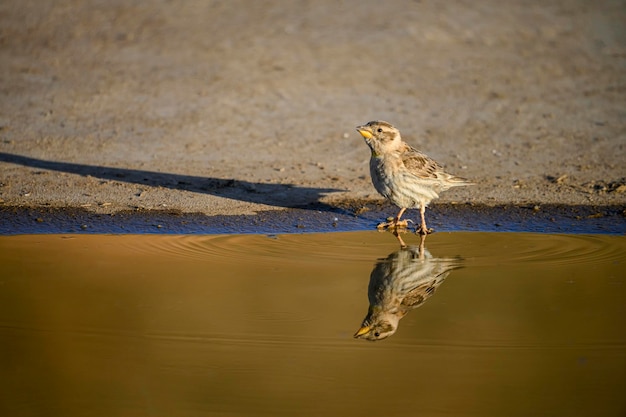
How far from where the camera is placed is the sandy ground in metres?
10.5

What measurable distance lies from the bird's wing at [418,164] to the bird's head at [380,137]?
0.49ft

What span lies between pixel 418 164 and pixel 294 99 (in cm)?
435

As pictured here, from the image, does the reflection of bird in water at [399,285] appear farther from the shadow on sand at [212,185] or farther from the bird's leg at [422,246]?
the shadow on sand at [212,185]

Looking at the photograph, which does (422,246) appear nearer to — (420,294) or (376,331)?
(420,294)

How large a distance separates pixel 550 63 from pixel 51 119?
25.1ft

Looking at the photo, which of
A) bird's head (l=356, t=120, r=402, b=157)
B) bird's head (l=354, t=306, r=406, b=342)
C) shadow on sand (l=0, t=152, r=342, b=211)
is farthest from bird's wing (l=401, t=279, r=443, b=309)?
shadow on sand (l=0, t=152, r=342, b=211)

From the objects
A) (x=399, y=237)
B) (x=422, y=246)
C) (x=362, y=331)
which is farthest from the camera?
(x=399, y=237)

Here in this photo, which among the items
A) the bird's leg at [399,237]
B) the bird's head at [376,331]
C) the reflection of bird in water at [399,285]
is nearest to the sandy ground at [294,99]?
the bird's leg at [399,237]

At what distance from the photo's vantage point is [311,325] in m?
6.53

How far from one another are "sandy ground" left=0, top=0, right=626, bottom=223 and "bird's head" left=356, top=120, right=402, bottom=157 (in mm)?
1031

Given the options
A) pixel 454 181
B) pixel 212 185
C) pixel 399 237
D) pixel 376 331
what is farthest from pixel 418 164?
pixel 376 331

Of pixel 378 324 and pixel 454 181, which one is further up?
pixel 454 181

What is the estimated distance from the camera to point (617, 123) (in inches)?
490

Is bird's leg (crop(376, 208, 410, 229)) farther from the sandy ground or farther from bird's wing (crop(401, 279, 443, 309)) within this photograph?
bird's wing (crop(401, 279, 443, 309))
